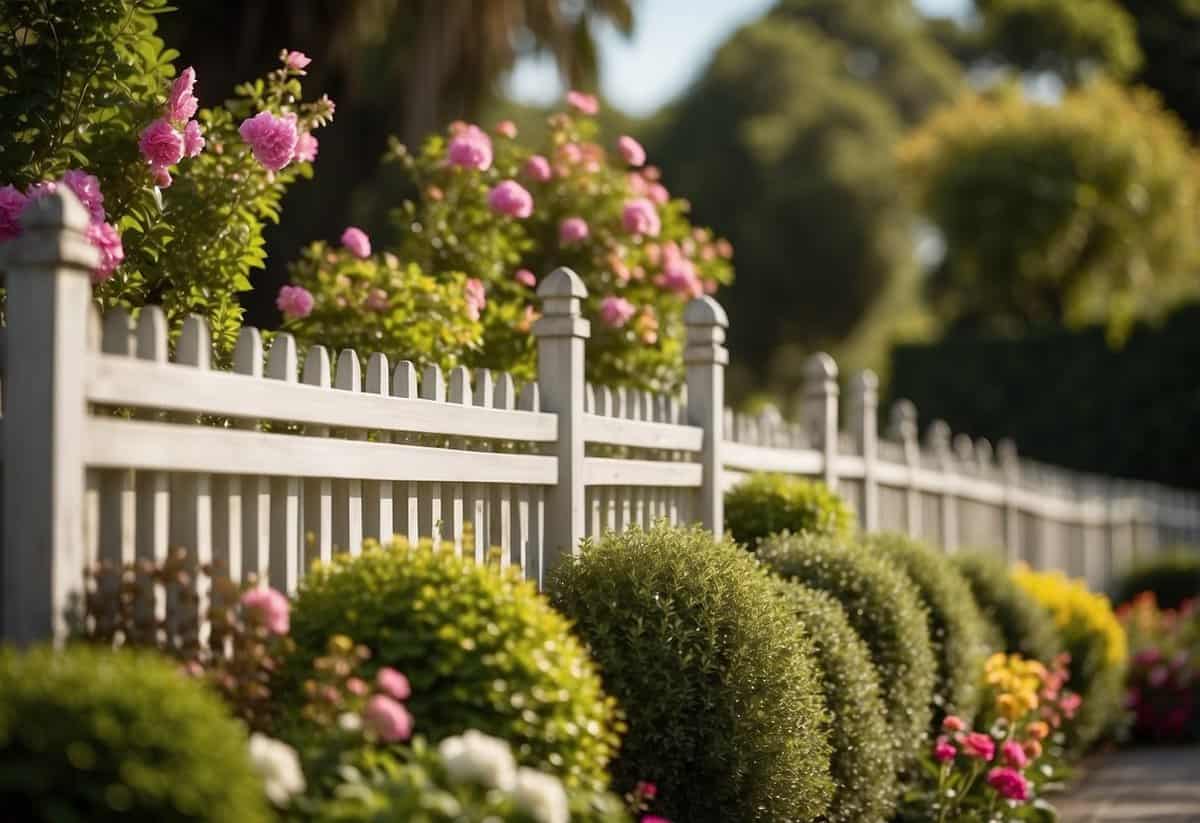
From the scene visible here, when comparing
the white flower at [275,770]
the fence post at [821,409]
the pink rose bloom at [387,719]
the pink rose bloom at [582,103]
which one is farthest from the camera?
the fence post at [821,409]

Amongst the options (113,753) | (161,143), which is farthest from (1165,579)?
(113,753)

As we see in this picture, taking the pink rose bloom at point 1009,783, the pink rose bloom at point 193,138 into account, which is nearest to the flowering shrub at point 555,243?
the pink rose bloom at point 193,138

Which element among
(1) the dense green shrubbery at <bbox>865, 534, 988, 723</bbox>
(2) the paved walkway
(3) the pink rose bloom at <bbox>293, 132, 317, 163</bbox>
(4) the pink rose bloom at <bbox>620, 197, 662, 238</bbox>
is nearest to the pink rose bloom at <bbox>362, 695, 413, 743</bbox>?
(3) the pink rose bloom at <bbox>293, 132, 317, 163</bbox>

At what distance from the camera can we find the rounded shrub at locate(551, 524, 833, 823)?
15.8ft

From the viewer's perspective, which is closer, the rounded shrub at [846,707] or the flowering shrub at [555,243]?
the rounded shrub at [846,707]

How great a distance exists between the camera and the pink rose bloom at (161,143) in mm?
5043

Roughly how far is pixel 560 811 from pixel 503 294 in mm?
4853

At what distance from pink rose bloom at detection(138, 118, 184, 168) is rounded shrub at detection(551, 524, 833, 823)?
170 centimetres

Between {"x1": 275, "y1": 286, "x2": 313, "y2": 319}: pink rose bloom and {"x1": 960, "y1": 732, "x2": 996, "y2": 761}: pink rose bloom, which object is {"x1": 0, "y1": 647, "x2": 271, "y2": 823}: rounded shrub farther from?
{"x1": 960, "y1": 732, "x2": 996, "y2": 761}: pink rose bloom

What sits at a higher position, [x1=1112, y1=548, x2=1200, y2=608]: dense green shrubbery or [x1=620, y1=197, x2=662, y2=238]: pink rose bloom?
[x1=620, y1=197, x2=662, y2=238]: pink rose bloom

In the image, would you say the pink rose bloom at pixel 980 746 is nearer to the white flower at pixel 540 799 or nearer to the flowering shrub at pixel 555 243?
the flowering shrub at pixel 555 243

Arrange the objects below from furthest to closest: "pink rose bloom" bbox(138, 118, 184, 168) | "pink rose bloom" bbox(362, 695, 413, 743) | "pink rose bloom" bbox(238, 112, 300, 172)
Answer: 1. "pink rose bloom" bbox(238, 112, 300, 172)
2. "pink rose bloom" bbox(138, 118, 184, 168)
3. "pink rose bloom" bbox(362, 695, 413, 743)

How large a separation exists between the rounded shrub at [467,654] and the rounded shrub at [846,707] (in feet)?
5.95

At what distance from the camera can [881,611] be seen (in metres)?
6.41
